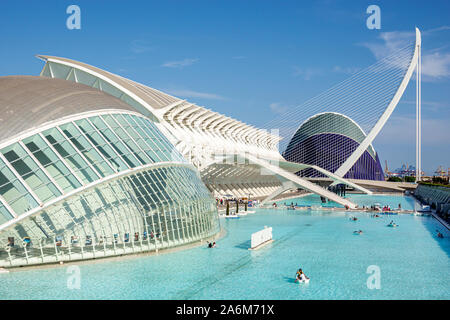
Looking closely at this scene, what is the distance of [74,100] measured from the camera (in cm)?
1845

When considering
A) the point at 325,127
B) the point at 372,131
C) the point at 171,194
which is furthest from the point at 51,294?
the point at 325,127

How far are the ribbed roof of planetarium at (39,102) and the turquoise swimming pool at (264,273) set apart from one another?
217 inches

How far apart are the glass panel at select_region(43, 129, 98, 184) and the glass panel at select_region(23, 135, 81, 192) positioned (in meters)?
0.42

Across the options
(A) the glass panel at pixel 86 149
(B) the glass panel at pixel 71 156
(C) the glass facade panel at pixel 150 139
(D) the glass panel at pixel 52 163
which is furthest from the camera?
(C) the glass facade panel at pixel 150 139

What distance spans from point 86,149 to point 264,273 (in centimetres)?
815

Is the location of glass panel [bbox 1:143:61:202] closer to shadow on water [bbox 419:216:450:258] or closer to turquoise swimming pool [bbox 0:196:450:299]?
turquoise swimming pool [bbox 0:196:450:299]

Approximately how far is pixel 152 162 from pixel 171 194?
64.1 inches

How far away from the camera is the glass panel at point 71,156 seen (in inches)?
635

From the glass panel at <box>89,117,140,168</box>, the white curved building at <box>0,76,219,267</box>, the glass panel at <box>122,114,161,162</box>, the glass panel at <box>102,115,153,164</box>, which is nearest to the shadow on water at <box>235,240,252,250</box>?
the white curved building at <box>0,76,219,267</box>

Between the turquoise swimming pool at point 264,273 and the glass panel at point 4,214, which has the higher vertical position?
the glass panel at point 4,214

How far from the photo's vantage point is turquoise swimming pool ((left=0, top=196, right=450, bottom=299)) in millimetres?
12078

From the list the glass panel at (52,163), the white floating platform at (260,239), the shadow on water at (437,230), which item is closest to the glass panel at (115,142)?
the glass panel at (52,163)

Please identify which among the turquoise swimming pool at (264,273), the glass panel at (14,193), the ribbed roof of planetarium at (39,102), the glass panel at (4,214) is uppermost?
the ribbed roof of planetarium at (39,102)

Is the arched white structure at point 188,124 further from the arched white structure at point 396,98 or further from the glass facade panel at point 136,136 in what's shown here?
the glass facade panel at point 136,136
